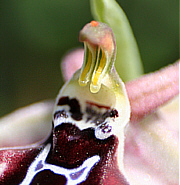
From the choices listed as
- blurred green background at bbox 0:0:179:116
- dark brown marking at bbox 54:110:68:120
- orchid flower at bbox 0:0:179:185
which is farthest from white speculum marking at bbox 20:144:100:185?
blurred green background at bbox 0:0:179:116

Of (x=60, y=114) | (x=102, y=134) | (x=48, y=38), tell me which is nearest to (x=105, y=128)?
(x=102, y=134)

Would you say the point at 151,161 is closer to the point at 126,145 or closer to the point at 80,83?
the point at 126,145

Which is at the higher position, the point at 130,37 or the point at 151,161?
the point at 130,37

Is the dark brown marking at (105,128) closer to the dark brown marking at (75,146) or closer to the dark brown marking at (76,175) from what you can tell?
the dark brown marking at (75,146)

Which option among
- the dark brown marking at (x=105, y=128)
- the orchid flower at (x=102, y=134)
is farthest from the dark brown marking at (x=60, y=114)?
the dark brown marking at (x=105, y=128)

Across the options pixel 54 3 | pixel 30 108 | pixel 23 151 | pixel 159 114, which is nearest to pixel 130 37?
pixel 159 114

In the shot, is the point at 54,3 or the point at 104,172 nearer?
the point at 104,172

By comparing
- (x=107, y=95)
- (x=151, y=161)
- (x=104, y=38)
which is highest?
(x=104, y=38)
